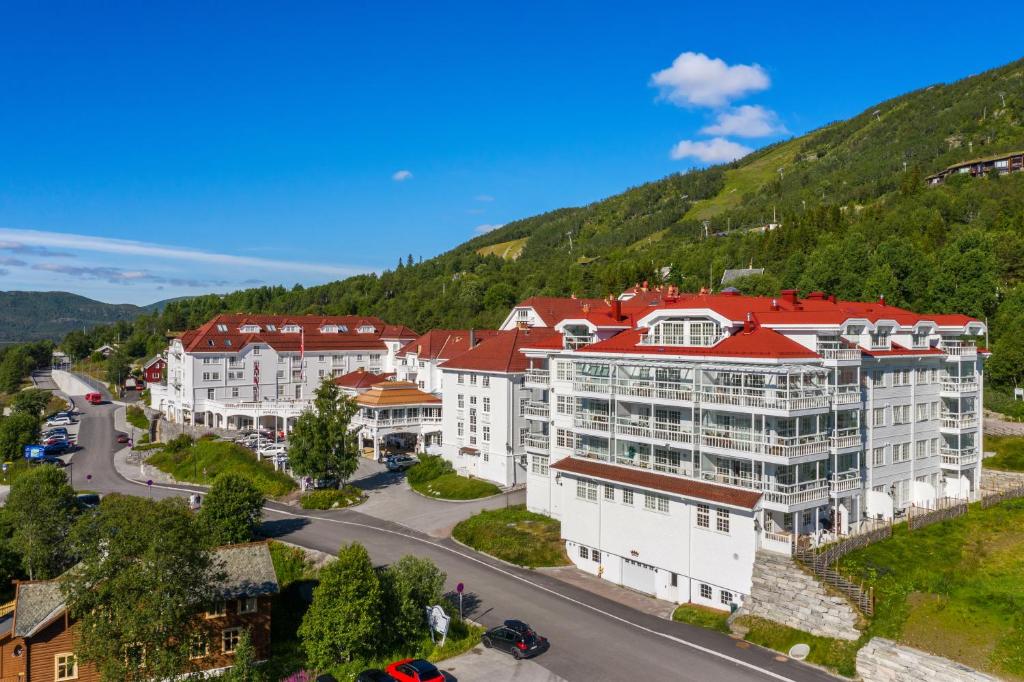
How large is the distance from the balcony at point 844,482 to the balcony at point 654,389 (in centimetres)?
834

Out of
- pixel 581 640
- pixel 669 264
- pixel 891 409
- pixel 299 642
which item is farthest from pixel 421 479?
pixel 669 264

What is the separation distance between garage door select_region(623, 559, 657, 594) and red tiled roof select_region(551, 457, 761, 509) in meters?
4.67

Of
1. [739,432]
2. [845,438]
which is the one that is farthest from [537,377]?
[845,438]

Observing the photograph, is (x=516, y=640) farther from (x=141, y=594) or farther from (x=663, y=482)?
(x=141, y=594)

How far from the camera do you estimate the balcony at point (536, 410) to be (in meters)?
50.5

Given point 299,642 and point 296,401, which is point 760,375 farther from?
point 296,401

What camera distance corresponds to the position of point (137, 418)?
99.7m

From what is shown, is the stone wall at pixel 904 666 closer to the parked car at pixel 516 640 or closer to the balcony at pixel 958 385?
the parked car at pixel 516 640

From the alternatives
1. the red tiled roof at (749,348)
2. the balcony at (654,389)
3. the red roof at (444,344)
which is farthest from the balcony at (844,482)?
the red roof at (444,344)

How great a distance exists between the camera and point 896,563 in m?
34.3

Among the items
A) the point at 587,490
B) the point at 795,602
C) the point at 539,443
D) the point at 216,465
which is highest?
the point at 539,443

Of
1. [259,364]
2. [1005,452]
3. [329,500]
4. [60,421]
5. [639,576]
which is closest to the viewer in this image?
[639,576]

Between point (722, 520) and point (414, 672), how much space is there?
643 inches

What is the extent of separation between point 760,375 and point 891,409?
40.1ft
